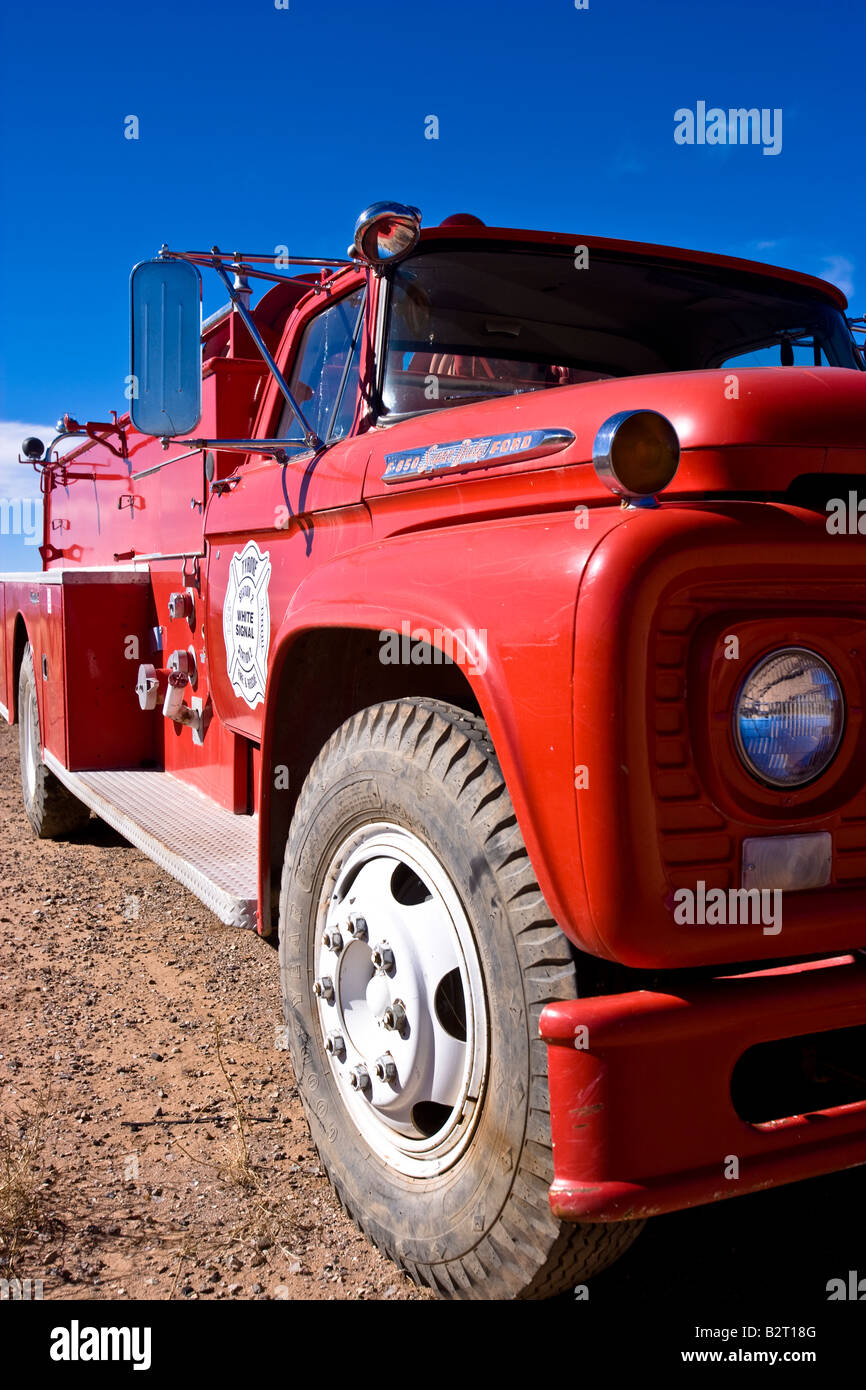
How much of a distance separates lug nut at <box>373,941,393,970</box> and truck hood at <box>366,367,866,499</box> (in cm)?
97

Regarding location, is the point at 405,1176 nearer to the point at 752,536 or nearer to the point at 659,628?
the point at 659,628

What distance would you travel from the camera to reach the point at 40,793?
590cm

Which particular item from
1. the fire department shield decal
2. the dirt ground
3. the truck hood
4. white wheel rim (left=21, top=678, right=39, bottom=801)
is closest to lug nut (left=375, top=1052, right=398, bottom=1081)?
the dirt ground

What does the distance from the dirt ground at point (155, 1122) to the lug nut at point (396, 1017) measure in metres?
0.56

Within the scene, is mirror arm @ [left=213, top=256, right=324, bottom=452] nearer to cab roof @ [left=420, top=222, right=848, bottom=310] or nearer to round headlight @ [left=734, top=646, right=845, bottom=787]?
cab roof @ [left=420, top=222, right=848, bottom=310]

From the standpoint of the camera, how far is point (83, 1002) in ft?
12.2

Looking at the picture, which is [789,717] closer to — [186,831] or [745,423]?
[745,423]

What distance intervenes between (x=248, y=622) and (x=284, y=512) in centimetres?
45

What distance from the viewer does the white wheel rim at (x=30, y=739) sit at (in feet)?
19.7

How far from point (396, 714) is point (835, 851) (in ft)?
2.94

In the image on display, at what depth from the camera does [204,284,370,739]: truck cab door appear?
2.72 m

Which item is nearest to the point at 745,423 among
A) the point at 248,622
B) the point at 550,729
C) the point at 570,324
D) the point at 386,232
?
the point at 550,729

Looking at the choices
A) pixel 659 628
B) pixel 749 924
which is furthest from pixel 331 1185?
pixel 659 628

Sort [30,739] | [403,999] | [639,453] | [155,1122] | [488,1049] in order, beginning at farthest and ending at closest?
[30,739] → [155,1122] → [403,999] → [488,1049] → [639,453]
